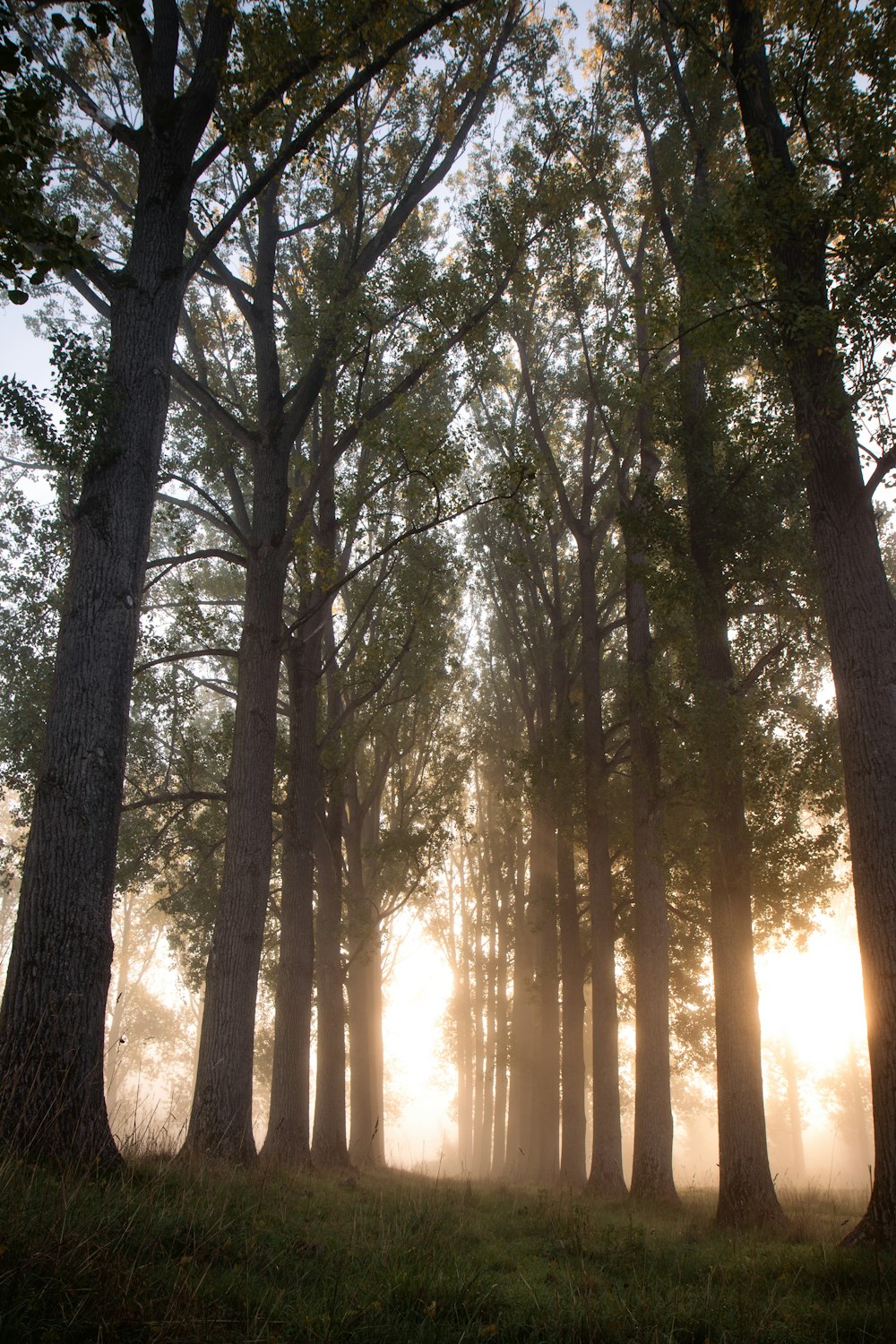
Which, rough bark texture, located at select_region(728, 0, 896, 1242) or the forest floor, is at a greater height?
rough bark texture, located at select_region(728, 0, 896, 1242)

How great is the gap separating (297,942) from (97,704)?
731cm

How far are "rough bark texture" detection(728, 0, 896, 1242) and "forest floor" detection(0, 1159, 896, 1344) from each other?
1.60 meters

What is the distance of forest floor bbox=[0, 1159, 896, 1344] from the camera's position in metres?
3.05

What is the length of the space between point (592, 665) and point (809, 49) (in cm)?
1004

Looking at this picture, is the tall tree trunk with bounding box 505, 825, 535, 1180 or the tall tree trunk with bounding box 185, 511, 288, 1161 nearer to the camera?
the tall tree trunk with bounding box 185, 511, 288, 1161

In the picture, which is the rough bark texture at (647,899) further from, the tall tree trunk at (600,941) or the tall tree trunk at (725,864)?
the tall tree trunk at (600,941)

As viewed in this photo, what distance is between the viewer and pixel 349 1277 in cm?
393

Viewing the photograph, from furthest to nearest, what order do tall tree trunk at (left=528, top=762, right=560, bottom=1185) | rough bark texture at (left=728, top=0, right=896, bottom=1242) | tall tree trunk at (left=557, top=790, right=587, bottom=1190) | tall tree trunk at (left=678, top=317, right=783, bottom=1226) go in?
tall tree trunk at (left=528, top=762, right=560, bottom=1185), tall tree trunk at (left=557, top=790, right=587, bottom=1190), tall tree trunk at (left=678, top=317, right=783, bottom=1226), rough bark texture at (left=728, top=0, right=896, bottom=1242)

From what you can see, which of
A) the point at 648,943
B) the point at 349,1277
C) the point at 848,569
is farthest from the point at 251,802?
the point at 848,569

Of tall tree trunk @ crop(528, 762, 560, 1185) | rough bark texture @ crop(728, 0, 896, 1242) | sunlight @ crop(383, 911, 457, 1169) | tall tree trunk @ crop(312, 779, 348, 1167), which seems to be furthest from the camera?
sunlight @ crop(383, 911, 457, 1169)

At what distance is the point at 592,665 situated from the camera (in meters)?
16.0

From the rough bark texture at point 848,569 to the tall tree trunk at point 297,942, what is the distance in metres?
7.79

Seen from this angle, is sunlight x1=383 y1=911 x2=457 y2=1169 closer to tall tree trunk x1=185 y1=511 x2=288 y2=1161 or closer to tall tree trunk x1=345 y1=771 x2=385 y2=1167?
tall tree trunk x1=345 y1=771 x2=385 y2=1167

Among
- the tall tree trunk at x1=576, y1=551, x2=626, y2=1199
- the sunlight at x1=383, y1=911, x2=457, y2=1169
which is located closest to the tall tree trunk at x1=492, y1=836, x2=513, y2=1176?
the sunlight at x1=383, y1=911, x2=457, y2=1169
